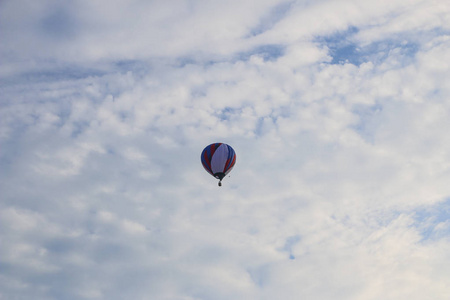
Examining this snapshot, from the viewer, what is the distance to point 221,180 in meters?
62.1

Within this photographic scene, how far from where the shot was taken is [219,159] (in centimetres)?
6072

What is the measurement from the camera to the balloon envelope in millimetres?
60906

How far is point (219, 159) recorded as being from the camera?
60.7 metres

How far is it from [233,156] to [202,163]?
18.8 feet

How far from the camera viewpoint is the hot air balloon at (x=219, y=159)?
200 feet

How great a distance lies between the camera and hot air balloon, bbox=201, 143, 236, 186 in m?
60.9

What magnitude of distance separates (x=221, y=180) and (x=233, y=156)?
470cm

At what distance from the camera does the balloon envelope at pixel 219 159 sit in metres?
60.9

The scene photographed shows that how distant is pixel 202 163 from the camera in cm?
6328

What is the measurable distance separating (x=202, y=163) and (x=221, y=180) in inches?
183

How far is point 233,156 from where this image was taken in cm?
6225
